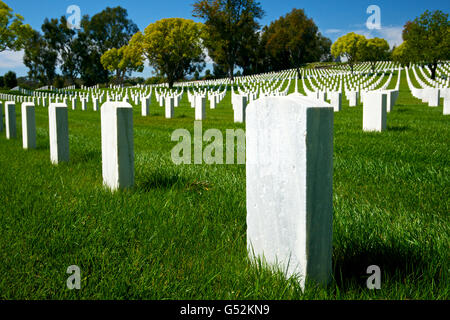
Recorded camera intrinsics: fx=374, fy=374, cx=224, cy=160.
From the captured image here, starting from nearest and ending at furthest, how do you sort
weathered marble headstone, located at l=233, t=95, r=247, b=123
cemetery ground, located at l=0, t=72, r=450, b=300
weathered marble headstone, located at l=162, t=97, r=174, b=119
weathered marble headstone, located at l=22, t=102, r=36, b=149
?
1. cemetery ground, located at l=0, t=72, r=450, b=300
2. weathered marble headstone, located at l=22, t=102, r=36, b=149
3. weathered marble headstone, located at l=233, t=95, r=247, b=123
4. weathered marble headstone, located at l=162, t=97, r=174, b=119

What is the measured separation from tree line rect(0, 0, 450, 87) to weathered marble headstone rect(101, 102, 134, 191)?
→ 3908cm

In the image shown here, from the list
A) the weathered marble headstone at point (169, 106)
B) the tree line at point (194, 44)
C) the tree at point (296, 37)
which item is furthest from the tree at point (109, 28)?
the weathered marble headstone at point (169, 106)

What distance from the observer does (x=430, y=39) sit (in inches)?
1432

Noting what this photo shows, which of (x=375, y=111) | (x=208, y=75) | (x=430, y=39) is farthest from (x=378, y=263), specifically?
(x=208, y=75)

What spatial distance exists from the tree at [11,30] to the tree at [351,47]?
4764 centimetres

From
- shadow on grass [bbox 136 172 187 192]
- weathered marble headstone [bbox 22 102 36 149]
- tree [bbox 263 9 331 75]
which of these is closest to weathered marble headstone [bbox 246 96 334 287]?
shadow on grass [bbox 136 172 187 192]

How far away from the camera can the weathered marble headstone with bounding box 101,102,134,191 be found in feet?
11.1

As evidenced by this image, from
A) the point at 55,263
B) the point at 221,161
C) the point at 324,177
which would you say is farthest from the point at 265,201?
the point at 221,161

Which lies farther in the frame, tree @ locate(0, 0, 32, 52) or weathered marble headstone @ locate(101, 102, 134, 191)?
tree @ locate(0, 0, 32, 52)

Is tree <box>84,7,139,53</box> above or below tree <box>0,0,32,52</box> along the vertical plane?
above

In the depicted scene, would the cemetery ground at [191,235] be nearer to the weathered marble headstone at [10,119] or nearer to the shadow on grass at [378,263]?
the shadow on grass at [378,263]

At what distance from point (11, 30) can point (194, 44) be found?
2123 centimetres

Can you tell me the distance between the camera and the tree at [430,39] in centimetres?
3538

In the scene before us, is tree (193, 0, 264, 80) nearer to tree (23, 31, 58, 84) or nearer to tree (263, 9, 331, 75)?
tree (263, 9, 331, 75)
